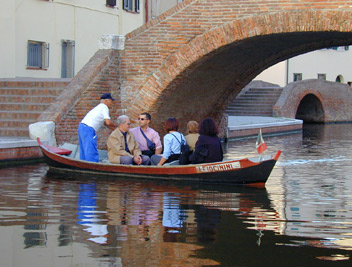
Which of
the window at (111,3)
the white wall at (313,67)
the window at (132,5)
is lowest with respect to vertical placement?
the white wall at (313,67)

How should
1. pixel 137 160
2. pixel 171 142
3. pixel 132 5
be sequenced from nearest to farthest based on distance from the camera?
pixel 171 142 → pixel 137 160 → pixel 132 5

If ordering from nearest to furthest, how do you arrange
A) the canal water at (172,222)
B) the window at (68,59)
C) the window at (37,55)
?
the canal water at (172,222)
the window at (37,55)
the window at (68,59)

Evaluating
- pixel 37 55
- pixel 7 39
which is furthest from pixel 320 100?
pixel 7 39

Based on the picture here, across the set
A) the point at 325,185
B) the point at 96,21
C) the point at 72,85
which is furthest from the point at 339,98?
the point at 325,185

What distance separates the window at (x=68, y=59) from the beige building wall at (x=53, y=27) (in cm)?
14

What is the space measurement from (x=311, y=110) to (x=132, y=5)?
37.8 feet

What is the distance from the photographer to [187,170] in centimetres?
1202

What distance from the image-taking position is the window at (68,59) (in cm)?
2397

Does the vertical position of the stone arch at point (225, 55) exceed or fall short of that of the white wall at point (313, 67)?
it falls short

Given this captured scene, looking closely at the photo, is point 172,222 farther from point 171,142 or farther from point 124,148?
point 124,148

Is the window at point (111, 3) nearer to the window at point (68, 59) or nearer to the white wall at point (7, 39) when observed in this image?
the window at point (68, 59)

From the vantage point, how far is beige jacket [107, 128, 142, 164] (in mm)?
12859

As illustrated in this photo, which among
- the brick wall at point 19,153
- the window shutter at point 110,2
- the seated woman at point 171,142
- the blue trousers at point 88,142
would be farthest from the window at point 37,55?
the seated woman at point 171,142

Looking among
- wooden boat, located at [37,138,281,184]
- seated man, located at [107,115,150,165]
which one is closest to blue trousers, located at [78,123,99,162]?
wooden boat, located at [37,138,281,184]
